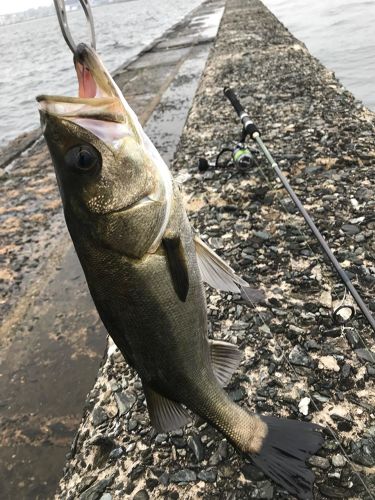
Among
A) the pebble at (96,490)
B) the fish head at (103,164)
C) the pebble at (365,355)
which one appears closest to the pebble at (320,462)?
the pebble at (365,355)

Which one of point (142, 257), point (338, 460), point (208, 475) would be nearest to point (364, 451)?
point (338, 460)

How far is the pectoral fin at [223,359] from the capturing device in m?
2.49

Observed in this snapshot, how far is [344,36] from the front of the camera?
18.8 metres

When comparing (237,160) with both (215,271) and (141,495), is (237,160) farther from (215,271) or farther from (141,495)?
(141,495)

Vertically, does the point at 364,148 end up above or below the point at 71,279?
above

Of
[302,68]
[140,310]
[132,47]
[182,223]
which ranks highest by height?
[182,223]

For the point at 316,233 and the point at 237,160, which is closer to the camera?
the point at 316,233

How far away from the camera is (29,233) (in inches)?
266

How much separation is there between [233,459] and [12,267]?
4.41 metres

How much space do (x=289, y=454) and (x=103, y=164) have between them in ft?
6.05

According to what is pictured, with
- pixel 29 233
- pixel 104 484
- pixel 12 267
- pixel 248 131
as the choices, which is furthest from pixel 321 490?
pixel 29 233

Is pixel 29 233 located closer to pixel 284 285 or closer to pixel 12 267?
pixel 12 267

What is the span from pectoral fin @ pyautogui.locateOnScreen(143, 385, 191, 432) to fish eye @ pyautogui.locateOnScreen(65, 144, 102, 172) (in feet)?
3.93

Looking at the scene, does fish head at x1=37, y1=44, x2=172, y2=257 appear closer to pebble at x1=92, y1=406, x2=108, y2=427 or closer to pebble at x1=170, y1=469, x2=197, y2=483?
pebble at x1=170, y1=469, x2=197, y2=483
